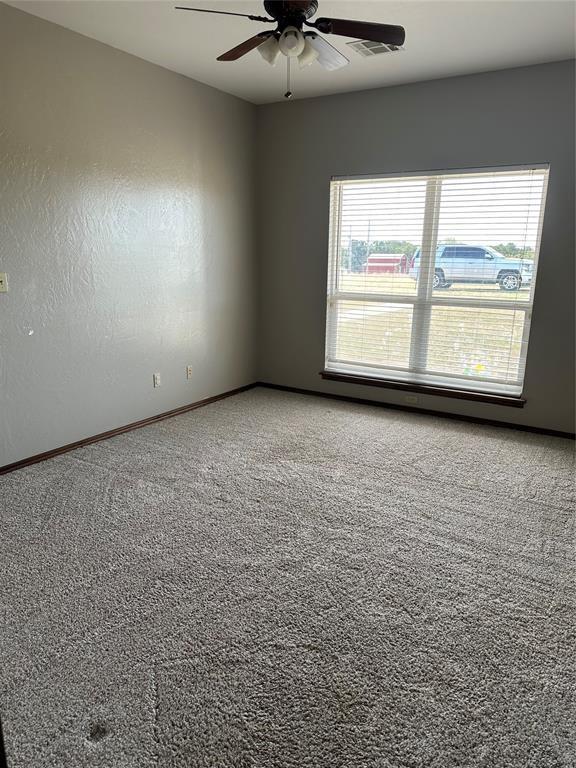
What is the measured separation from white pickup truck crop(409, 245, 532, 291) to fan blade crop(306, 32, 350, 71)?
Result: 6.55 feet

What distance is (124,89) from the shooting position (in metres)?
3.64

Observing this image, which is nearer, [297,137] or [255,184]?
[297,137]

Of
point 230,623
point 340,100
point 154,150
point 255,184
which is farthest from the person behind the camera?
point 255,184

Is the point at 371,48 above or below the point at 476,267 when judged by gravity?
above

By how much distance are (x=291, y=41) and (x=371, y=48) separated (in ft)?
4.66

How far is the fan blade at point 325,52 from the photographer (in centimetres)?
239

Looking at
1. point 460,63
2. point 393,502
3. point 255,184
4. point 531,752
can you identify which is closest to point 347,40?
point 460,63

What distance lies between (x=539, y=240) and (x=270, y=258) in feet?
8.08

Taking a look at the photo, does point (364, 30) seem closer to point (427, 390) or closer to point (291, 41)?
point (291, 41)

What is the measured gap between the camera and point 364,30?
7.61ft

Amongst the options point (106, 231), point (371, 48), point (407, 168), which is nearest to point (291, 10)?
point (371, 48)

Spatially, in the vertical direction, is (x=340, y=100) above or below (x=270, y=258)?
above

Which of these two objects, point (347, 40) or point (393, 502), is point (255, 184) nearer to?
point (347, 40)

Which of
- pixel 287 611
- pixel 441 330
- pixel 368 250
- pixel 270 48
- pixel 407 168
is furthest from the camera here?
pixel 368 250
